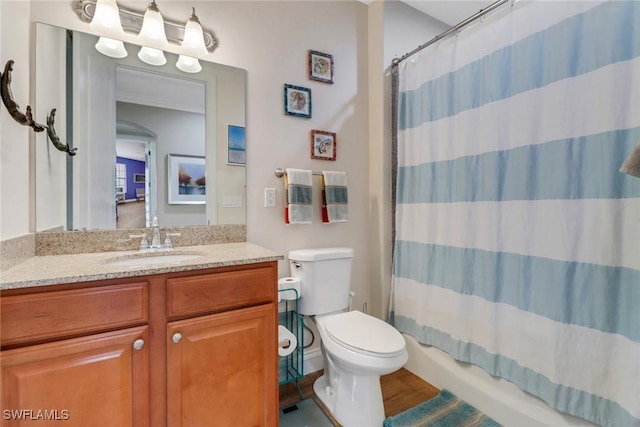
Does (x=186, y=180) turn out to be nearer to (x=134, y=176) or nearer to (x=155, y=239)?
(x=134, y=176)

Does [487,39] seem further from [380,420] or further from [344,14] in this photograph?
[380,420]

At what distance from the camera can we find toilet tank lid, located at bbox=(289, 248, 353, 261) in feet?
5.40

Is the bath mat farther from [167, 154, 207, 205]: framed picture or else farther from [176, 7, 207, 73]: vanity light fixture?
[176, 7, 207, 73]: vanity light fixture

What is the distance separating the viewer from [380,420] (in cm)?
142

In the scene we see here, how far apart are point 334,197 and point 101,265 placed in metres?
1.24

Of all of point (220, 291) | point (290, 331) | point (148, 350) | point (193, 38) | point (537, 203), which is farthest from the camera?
point (290, 331)

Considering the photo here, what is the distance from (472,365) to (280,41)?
7.04 ft

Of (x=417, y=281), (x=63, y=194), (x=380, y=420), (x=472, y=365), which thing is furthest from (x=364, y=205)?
(x=63, y=194)

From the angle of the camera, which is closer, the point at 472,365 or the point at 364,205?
the point at 472,365

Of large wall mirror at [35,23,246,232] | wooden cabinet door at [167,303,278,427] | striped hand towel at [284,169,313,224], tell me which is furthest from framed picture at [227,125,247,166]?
wooden cabinet door at [167,303,278,427]

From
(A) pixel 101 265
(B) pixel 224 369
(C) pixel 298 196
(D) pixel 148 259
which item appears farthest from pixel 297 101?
(B) pixel 224 369

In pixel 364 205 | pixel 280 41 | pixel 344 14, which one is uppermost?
pixel 344 14

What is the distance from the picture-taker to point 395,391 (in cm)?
170

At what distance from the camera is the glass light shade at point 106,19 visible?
127cm
